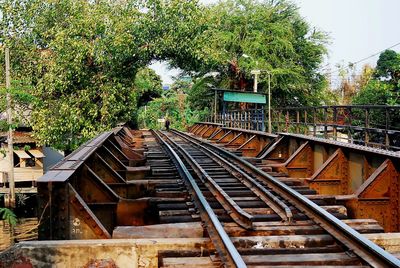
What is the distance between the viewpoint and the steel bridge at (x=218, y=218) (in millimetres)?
4273

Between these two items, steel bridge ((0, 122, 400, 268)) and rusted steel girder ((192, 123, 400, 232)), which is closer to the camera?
steel bridge ((0, 122, 400, 268))

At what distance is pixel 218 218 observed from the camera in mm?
5633

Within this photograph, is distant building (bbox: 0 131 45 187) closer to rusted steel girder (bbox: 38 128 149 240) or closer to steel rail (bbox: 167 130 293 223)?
rusted steel girder (bbox: 38 128 149 240)

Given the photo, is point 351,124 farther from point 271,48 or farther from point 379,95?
point 271,48

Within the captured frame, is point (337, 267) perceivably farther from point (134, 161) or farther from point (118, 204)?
point (134, 161)

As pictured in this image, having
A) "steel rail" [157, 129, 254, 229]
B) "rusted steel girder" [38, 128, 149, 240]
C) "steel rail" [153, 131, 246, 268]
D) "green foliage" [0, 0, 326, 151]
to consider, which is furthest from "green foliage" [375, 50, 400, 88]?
"steel rail" [153, 131, 246, 268]

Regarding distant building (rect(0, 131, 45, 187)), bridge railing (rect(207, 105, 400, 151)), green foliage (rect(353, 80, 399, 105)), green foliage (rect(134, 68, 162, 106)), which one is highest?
green foliage (rect(134, 68, 162, 106))

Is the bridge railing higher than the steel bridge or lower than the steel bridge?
higher

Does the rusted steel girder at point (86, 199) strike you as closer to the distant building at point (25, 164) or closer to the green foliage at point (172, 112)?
the distant building at point (25, 164)

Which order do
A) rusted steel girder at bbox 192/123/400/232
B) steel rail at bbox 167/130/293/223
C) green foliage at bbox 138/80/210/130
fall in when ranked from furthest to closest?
green foliage at bbox 138/80/210/130, rusted steel girder at bbox 192/123/400/232, steel rail at bbox 167/130/293/223

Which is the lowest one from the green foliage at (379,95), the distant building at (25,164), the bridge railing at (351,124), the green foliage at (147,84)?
the distant building at (25,164)

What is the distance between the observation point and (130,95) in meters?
23.4

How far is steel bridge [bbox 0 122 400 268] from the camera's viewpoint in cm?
427

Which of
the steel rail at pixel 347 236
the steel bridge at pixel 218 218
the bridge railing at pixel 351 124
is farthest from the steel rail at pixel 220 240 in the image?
the bridge railing at pixel 351 124
